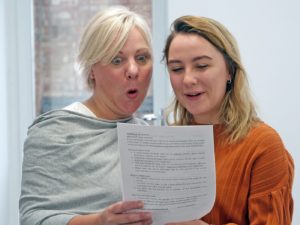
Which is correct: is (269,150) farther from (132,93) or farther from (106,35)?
(106,35)

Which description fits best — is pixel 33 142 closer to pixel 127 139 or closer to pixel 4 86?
pixel 127 139

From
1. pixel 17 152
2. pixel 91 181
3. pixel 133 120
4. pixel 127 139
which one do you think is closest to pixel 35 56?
pixel 17 152

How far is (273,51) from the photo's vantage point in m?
2.42

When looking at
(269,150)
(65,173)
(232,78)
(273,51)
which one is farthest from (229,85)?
(273,51)

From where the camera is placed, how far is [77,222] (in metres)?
1.16

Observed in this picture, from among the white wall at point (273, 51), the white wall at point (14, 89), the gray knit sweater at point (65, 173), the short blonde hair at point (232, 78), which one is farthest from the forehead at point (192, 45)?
the white wall at point (14, 89)

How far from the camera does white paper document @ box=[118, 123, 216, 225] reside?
963mm

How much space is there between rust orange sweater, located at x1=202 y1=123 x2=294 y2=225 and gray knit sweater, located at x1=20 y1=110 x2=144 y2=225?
1.06 feet

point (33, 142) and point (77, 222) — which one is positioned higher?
point (33, 142)

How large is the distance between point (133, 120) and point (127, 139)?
51cm

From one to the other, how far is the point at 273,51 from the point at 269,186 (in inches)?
59.4

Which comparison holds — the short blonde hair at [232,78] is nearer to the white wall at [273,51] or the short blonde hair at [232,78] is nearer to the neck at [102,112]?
the neck at [102,112]

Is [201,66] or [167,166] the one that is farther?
[201,66]

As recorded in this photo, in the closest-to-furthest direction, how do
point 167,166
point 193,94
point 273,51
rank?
point 167,166, point 193,94, point 273,51
